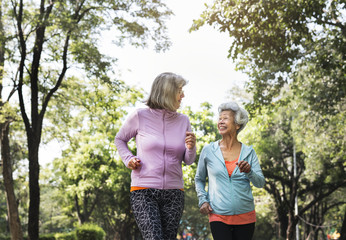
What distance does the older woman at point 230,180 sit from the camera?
13.3 ft

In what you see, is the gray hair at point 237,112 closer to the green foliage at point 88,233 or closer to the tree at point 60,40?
the tree at point 60,40

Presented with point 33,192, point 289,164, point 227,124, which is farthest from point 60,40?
point 289,164

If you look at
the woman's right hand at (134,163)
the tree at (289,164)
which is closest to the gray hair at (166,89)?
the woman's right hand at (134,163)

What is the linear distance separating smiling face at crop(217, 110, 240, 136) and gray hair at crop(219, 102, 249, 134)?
0.11ft

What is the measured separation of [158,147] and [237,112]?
1.10 meters

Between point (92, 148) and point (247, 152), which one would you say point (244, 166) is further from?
point (92, 148)

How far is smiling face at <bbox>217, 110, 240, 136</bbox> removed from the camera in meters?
4.43

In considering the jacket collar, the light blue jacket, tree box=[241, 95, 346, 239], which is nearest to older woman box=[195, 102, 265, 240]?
the light blue jacket

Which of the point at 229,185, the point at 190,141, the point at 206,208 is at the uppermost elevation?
the point at 190,141

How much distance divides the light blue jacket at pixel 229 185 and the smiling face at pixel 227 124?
0.20 meters

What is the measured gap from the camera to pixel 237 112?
4.44m

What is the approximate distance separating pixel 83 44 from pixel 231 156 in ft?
36.9

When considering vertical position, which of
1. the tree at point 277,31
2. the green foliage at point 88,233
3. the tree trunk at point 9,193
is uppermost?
the tree at point 277,31

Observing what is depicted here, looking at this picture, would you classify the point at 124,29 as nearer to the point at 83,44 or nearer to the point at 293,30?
the point at 83,44
